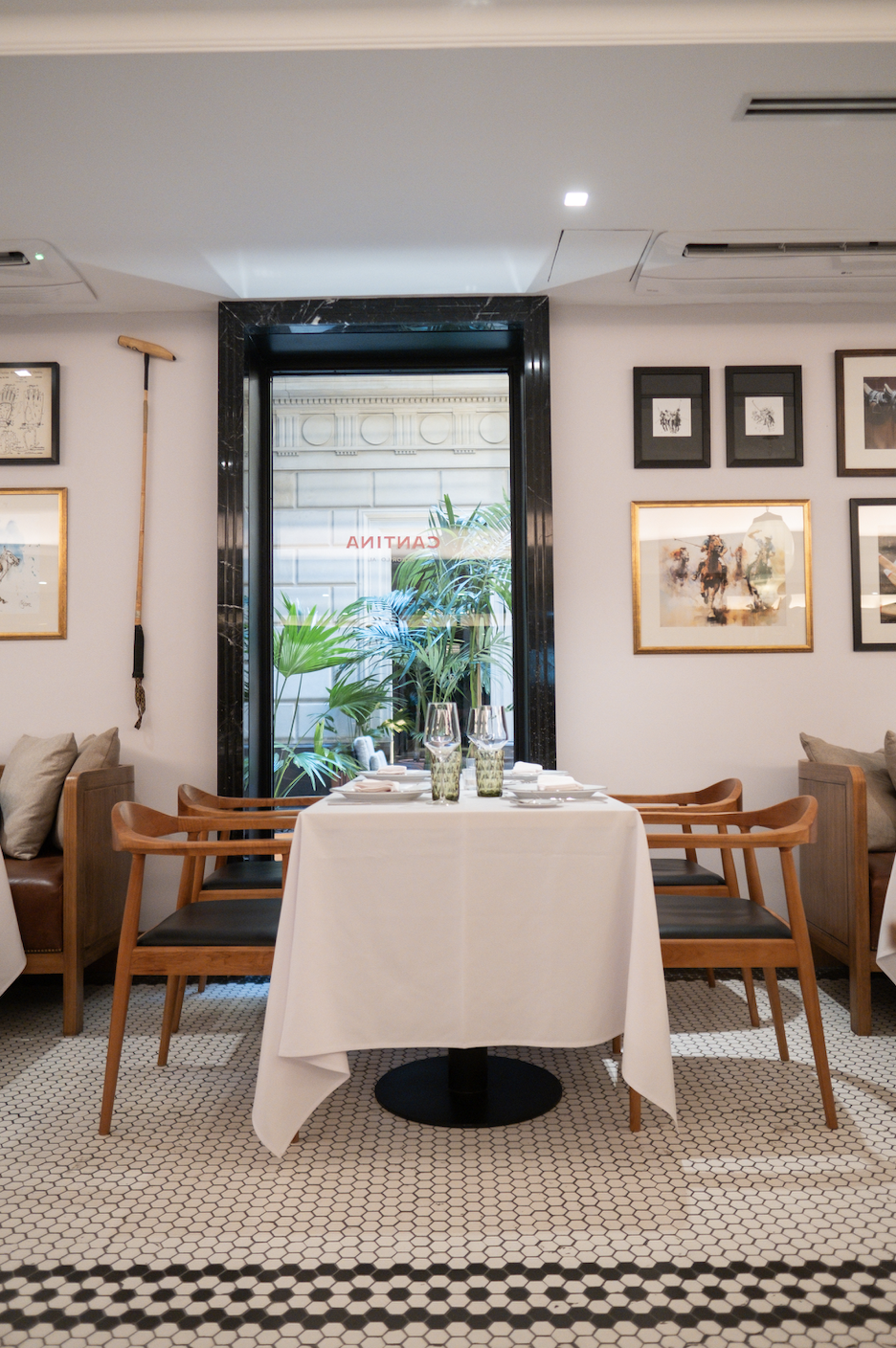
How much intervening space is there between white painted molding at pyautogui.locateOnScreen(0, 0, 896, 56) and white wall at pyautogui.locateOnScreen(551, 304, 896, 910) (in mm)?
1702

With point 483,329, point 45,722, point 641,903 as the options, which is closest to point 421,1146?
point 641,903

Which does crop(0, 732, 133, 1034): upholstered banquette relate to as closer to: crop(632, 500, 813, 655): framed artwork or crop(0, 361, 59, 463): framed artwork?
crop(0, 361, 59, 463): framed artwork

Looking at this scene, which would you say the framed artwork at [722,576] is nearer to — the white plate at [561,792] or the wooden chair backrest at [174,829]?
the white plate at [561,792]

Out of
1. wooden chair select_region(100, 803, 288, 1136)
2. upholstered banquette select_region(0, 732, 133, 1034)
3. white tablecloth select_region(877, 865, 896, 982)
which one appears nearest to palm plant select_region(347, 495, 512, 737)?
upholstered banquette select_region(0, 732, 133, 1034)

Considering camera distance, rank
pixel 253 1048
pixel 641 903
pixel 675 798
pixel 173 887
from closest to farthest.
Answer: pixel 641 903, pixel 253 1048, pixel 675 798, pixel 173 887

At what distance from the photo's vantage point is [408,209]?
11.1 feet

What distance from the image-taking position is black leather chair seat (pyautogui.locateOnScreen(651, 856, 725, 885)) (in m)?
3.16

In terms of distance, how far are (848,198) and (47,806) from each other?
3.64 meters

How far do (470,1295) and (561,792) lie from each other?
115 centimetres

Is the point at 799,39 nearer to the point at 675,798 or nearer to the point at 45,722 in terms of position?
the point at 675,798

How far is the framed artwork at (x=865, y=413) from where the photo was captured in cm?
415

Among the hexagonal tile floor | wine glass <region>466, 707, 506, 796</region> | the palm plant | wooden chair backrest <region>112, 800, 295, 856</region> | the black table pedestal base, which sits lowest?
the hexagonal tile floor

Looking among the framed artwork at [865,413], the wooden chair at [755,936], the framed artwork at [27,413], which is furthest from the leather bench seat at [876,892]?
the framed artwork at [27,413]

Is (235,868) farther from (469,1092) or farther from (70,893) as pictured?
(469,1092)
